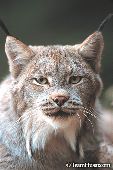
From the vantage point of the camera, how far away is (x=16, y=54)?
3039 mm

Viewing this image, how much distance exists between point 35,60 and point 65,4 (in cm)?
126

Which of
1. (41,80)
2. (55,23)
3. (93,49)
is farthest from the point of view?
(55,23)

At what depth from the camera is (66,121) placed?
9.52ft

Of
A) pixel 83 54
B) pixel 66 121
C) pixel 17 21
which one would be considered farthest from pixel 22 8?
pixel 66 121

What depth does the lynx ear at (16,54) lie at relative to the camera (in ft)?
9.95

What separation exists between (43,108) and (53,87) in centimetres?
11

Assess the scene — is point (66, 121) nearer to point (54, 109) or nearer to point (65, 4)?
point (54, 109)

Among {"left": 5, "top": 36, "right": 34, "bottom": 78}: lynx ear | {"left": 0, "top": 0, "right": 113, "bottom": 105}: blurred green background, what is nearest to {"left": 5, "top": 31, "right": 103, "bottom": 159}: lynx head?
{"left": 5, "top": 36, "right": 34, "bottom": 78}: lynx ear

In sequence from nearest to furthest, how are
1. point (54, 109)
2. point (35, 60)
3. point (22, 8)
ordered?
point (54, 109) → point (35, 60) → point (22, 8)

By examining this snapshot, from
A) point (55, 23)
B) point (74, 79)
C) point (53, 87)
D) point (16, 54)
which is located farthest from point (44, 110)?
point (55, 23)

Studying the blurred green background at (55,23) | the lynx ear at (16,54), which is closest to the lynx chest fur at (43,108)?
the lynx ear at (16,54)

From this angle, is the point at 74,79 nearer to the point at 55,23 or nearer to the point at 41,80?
the point at 41,80

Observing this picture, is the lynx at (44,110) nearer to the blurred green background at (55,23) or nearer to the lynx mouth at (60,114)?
the lynx mouth at (60,114)

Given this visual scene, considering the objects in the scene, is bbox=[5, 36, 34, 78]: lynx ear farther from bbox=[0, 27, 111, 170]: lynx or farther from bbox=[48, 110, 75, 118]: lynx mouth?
bbox=[48, 110, 75, 118]: lynx mouth
